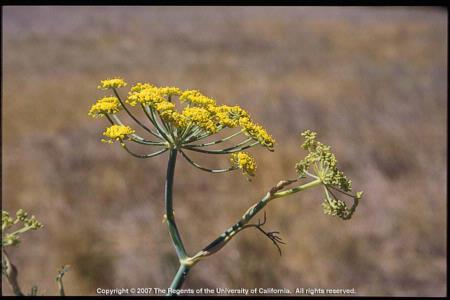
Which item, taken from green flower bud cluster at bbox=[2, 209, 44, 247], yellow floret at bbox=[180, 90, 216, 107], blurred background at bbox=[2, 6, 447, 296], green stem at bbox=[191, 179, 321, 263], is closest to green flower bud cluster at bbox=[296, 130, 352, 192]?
green stem at bbox=[191, 179, 321, 263]

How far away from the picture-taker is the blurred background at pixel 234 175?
6523 mm

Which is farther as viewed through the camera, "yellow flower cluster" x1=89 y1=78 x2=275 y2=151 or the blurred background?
the blurred background

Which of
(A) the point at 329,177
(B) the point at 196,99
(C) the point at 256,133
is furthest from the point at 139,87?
(A) the point at 329,177

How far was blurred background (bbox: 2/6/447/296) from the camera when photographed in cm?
652

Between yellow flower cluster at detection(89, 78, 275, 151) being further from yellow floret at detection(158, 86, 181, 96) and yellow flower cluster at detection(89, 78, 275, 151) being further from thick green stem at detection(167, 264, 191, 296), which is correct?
thick green stem at detection(167, 264, 191, 296)

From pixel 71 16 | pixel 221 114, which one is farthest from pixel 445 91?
pixel 71 16

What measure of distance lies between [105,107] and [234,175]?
23.1ft

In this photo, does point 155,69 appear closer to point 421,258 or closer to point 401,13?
point 421,258

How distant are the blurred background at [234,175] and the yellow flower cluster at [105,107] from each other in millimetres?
3352

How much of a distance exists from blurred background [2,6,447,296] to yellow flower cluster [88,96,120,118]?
3352 millimetres

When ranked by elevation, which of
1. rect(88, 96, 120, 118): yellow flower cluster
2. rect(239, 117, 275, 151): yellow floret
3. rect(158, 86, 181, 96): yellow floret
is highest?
rect(158, 86, 181, 96): yellow floret

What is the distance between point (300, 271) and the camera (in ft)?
22.6

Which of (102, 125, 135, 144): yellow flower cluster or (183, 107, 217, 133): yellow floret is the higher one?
(183, 107, 217, 133): yellow floret

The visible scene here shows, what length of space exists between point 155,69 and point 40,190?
8.13 meters
